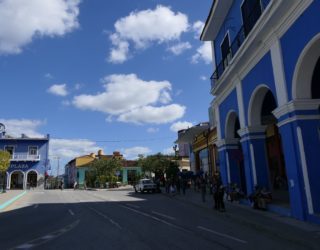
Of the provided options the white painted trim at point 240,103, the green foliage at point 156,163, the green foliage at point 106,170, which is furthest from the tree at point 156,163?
→ the white painted trim at point 240,103

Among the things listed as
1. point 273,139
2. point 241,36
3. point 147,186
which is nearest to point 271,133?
point 273,139

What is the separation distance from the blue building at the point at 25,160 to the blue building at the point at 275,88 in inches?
1879

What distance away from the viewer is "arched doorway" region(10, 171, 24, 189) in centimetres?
6132

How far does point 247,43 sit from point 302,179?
6.27m

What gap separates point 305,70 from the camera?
12055mm

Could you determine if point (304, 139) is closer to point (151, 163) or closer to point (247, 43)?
point (247, 43)

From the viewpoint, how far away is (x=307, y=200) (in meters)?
11.9

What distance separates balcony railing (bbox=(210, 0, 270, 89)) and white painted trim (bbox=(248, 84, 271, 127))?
2.72 metres

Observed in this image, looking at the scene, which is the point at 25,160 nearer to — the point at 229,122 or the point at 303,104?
the point at 229,122

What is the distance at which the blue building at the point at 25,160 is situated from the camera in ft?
200

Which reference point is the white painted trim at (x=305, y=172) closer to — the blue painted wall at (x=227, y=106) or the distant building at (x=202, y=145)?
the blue painted wall at (x=227, y=106)

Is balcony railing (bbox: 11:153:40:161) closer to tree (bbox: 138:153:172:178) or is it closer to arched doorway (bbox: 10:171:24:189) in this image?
arched doorway (bbox: 10:171:24:189)

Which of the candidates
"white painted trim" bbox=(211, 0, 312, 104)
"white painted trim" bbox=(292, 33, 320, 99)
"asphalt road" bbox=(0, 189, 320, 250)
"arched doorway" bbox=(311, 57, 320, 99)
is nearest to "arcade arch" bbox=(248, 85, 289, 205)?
"white painted trim" bbox=(211, 0, 312, 104)

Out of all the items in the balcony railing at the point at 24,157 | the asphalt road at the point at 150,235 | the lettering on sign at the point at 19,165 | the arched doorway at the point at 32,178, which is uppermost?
the balcony railing at the point at 24,157
